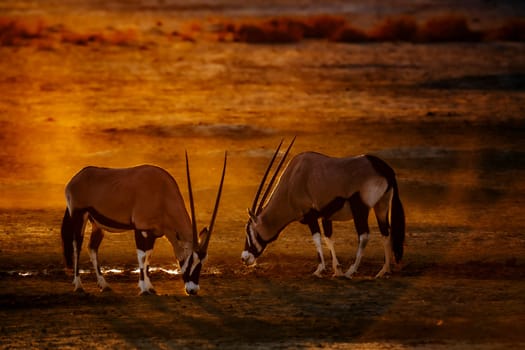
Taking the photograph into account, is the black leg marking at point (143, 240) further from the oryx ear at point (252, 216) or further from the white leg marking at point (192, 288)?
the oryx ear at point (252, 216)

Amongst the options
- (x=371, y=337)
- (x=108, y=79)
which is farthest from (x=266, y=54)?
(x=371, y=337)

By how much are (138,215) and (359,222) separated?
2.38 metres

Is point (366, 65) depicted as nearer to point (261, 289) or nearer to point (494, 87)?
point (494, 87)

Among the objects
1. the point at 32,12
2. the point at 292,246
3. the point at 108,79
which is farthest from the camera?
the point at 32,12

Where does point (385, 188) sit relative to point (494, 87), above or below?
above

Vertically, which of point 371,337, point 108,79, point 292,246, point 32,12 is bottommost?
point 32,12

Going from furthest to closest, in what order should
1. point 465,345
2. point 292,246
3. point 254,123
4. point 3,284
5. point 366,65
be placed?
point 366,65 < point 254,123 < point 292,246 < point 3,284 < point 465,345

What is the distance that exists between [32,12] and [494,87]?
35.5 metres

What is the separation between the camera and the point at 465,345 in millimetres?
11086

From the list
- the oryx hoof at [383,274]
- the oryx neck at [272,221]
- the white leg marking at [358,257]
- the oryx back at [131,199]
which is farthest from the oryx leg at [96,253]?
the oryx hoof at [383,274]

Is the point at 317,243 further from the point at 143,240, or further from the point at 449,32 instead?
the point at 449,32

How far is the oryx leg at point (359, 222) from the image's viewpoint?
552 inches

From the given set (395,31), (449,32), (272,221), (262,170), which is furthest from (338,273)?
(395,31)

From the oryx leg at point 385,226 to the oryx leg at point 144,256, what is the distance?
2511mm
